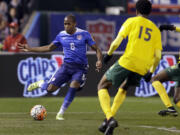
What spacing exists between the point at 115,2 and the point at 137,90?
9704 mm

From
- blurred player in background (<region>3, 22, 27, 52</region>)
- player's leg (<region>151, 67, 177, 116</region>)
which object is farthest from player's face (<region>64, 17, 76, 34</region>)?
blurred player in background (<region>3, 22, 27, 52</region>)

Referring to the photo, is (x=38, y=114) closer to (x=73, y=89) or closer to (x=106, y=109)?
(x=73, y=89)

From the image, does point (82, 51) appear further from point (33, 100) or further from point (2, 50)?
point (2, 50)

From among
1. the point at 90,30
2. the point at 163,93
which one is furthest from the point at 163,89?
the point at 90,30

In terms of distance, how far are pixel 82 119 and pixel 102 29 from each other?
36.8 feet

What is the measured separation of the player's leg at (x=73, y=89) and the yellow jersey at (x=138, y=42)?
2613 millimetres

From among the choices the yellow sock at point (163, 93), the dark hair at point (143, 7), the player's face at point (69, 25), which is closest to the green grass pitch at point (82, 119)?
the yellow sock at point (163, 93)

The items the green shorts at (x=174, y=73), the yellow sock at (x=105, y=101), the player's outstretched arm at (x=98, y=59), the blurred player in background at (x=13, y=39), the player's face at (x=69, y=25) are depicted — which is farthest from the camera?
the blurred player in background at (x=13, y=39)

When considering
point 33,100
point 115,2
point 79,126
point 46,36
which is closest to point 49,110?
point 33,100

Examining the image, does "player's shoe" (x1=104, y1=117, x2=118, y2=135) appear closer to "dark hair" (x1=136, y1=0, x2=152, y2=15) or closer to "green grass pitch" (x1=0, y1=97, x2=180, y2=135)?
"green grass pitch" (x1=0, y1=97, x2=180, y2=135)

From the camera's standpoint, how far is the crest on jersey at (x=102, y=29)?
22.7 m

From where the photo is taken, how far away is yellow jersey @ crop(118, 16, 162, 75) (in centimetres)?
948

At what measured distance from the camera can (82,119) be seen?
11.9 meters

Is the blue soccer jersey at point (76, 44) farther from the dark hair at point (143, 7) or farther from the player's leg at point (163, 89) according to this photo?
the dark hair at point (143, 7)
